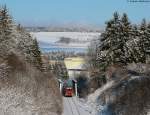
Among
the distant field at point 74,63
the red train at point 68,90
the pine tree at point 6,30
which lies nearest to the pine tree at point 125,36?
the red train at point 68,90

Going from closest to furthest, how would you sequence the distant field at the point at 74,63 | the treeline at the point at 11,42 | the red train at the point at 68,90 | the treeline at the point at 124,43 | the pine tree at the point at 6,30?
the treeline at the point at 11,42, the pine tree at the point at 6,30, the treeline at the point at 124,43, the red train at the point at 68,90, the distant field at the point at 74,63

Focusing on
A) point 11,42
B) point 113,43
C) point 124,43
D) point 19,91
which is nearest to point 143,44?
point 124,43

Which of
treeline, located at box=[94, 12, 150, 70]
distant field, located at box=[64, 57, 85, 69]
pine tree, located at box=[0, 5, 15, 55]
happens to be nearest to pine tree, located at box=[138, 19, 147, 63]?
treeline, located at box=[94, 12, 150, 70]

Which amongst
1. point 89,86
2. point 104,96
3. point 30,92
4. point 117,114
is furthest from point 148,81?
point 89,86

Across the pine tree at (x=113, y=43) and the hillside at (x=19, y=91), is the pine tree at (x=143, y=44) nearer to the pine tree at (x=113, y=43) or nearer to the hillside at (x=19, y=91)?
the pine tree at (x=113, y=43)

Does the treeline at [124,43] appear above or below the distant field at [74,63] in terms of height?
above

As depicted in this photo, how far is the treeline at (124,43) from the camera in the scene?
2648 inches

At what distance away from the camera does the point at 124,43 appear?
222 feet

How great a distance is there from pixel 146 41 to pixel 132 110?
33.9 m

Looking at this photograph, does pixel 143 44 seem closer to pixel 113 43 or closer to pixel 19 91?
pixel 113 43

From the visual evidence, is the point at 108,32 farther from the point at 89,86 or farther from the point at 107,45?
the point at 89,86

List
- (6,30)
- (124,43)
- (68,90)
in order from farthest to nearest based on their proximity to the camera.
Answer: (68,90)
(124,43)
(6,30)

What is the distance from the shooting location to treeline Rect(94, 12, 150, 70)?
221ft

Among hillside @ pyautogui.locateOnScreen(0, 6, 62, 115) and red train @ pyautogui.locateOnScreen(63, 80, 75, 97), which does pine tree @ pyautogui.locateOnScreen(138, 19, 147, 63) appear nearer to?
red train @ pyautogui.locateOnScreen(63, 80, 75, 97)
